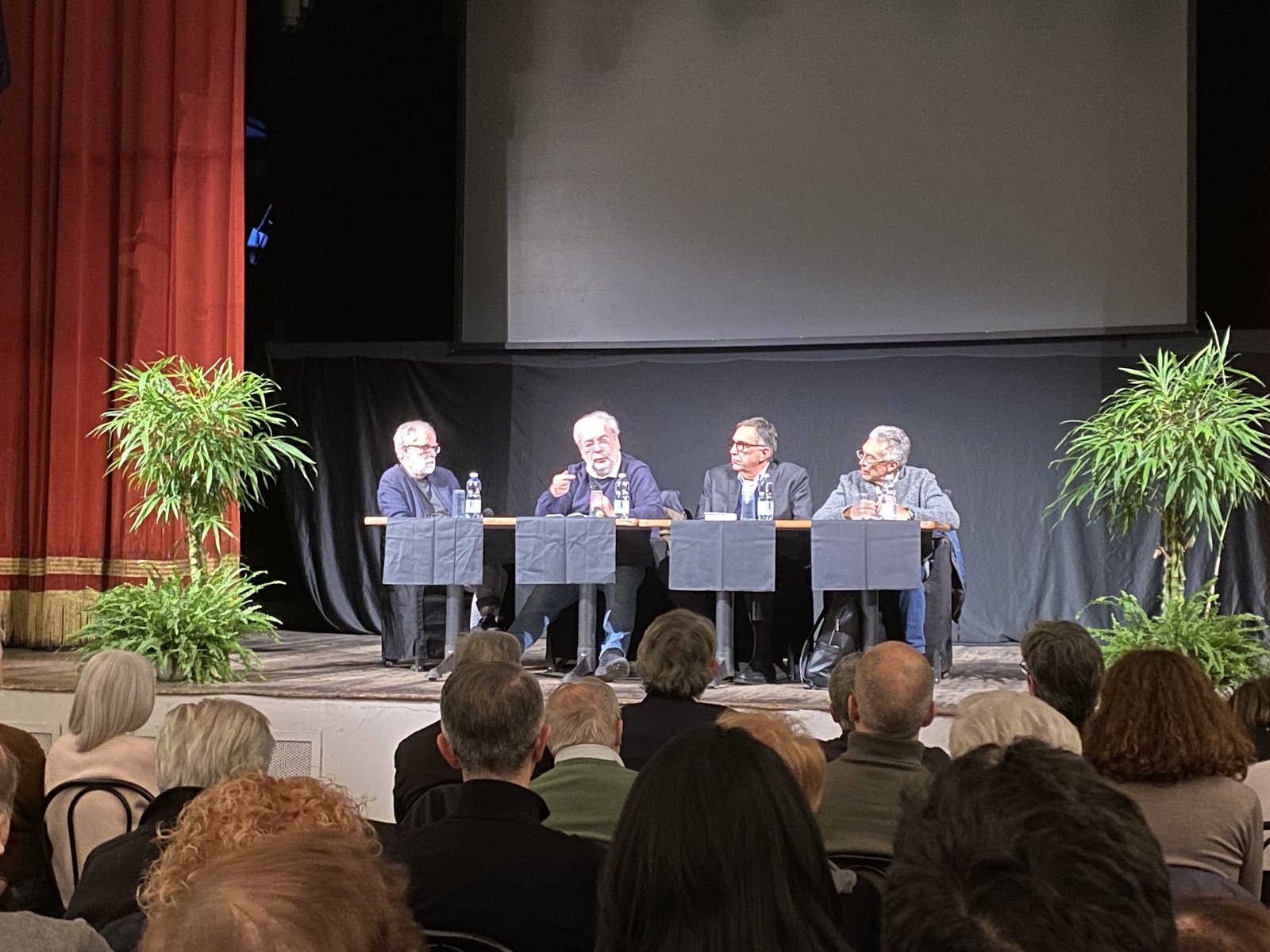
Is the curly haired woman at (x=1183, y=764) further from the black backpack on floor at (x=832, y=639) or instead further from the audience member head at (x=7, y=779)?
the black backpack on floor at (x=832, y=639)

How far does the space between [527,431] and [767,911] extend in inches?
275

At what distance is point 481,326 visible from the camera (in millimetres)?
8031

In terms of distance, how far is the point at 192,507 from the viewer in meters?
6.05

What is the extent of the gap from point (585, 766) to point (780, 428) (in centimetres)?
555

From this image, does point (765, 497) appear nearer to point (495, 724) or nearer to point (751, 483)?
point (751, 483)

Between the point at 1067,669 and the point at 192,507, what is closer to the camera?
the point at 1067,669

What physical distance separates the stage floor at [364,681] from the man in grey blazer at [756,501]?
0.22 meters

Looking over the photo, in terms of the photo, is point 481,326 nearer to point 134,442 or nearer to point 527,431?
point 527,431

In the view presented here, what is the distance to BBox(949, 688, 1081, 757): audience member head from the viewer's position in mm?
2219

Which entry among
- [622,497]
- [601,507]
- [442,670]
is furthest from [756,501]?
[442,670]

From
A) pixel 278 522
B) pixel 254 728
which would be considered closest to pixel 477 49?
pixel 278 522

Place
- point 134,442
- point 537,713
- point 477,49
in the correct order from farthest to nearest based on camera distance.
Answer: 1. point 477,49
2. point 134,442
3. point 537,713

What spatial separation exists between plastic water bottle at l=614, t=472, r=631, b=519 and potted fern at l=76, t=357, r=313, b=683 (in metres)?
1.39

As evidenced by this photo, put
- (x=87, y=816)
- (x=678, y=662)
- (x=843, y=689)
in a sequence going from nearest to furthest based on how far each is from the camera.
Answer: (x=87, y=816)
(x=843, y=689)
(x=678, y=662)
